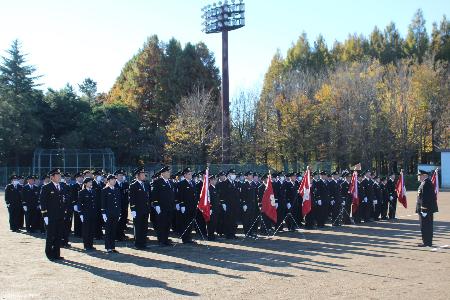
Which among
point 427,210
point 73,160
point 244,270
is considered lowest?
point 244,270

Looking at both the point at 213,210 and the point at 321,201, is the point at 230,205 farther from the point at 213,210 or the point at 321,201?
the point at 321,201

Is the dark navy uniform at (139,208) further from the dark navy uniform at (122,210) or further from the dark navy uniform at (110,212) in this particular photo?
the dark navy uniform at (122,210)

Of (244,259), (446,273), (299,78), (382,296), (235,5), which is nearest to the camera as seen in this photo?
(382,296)

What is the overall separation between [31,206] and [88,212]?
4800 millimetres

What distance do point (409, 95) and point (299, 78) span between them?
36.0ft

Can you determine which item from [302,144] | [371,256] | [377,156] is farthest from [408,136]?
[371,256]

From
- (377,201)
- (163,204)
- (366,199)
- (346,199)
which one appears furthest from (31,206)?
(377,201)

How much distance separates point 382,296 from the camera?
842 cm

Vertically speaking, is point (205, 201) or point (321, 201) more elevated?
point (205, 201)

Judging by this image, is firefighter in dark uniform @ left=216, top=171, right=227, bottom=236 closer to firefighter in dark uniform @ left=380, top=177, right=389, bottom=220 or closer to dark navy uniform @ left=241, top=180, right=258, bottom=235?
dark navy uniform @ left=241, top=180, right=258, bottom=235

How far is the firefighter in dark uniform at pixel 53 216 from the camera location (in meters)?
12.3

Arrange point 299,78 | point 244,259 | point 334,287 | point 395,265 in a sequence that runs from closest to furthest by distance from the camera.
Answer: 1. point 334,287
2. point 395,265
3. point 244,259
4. point 299,78

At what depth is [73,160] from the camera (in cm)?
4612

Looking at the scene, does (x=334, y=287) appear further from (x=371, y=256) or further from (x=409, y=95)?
(x=409, y=95)
